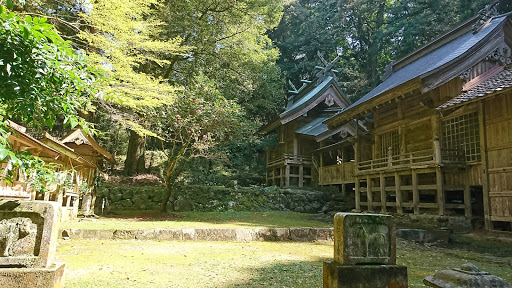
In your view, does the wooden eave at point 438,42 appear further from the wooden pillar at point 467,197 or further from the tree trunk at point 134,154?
the tree trunk at point 134,154

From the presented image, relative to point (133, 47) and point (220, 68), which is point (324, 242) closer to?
point (133, 47)

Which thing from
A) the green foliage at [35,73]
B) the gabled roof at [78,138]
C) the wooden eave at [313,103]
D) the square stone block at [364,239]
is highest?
the wooden eave at [313,103]

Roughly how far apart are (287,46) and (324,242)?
2743cm

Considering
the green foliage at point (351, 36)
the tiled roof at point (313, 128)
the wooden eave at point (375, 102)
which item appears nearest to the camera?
the wooden eave at point (375, 102)

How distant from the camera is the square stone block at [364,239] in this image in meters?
3.66

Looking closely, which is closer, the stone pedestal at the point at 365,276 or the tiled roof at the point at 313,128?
the stone pedestal at the point at 365,276

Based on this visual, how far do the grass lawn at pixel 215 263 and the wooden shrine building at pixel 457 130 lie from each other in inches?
112

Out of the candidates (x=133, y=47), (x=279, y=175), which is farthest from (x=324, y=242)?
(x=279, y=175)

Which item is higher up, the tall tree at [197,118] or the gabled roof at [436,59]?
the gabled roof at [436,59]

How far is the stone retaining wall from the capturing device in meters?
7.63

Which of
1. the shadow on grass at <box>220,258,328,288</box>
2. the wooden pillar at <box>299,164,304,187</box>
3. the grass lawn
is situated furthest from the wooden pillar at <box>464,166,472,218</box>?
the wooden pillar at <box>299,164,304,187</box>

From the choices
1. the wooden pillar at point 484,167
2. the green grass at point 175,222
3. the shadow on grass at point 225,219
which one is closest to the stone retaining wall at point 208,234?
the green grass at point 175,222

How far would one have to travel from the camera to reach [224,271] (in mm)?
5000

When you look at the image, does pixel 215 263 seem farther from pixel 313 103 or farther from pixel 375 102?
pixel 313 103
